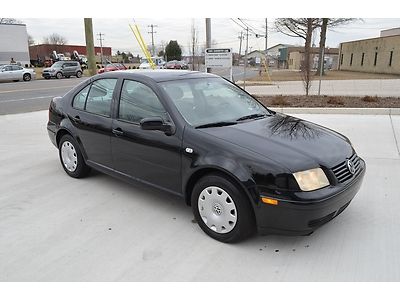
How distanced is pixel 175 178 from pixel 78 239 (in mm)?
1069

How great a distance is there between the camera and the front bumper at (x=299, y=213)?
2.74 m

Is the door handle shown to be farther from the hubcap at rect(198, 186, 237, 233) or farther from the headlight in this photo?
the headlight

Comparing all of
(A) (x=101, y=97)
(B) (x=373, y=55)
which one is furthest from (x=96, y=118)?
(B) (x=373, y=55)

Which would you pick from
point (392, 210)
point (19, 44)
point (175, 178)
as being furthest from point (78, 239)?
point (19, 44)

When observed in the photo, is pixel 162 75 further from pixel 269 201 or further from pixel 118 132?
pixel 269 201

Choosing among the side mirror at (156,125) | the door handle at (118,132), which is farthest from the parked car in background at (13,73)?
the side mirror at (156,125)

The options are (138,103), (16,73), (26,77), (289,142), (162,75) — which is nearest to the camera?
(289,142)

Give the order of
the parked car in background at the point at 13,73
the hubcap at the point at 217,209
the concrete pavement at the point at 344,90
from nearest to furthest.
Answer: the hubcap at the point at 217,209 → the concrete pavement at the point at 344,90 → the parked car in background at the point at 13,73

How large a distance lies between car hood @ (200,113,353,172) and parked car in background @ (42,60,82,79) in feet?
97.3

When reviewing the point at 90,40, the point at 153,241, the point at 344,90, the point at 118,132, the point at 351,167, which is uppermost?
the point at 90,40

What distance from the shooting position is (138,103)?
382cm

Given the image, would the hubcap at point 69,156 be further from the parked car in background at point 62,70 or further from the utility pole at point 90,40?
the parked car in background at point 62,70

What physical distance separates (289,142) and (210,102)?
108cm

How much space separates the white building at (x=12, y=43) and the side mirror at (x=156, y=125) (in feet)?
147
